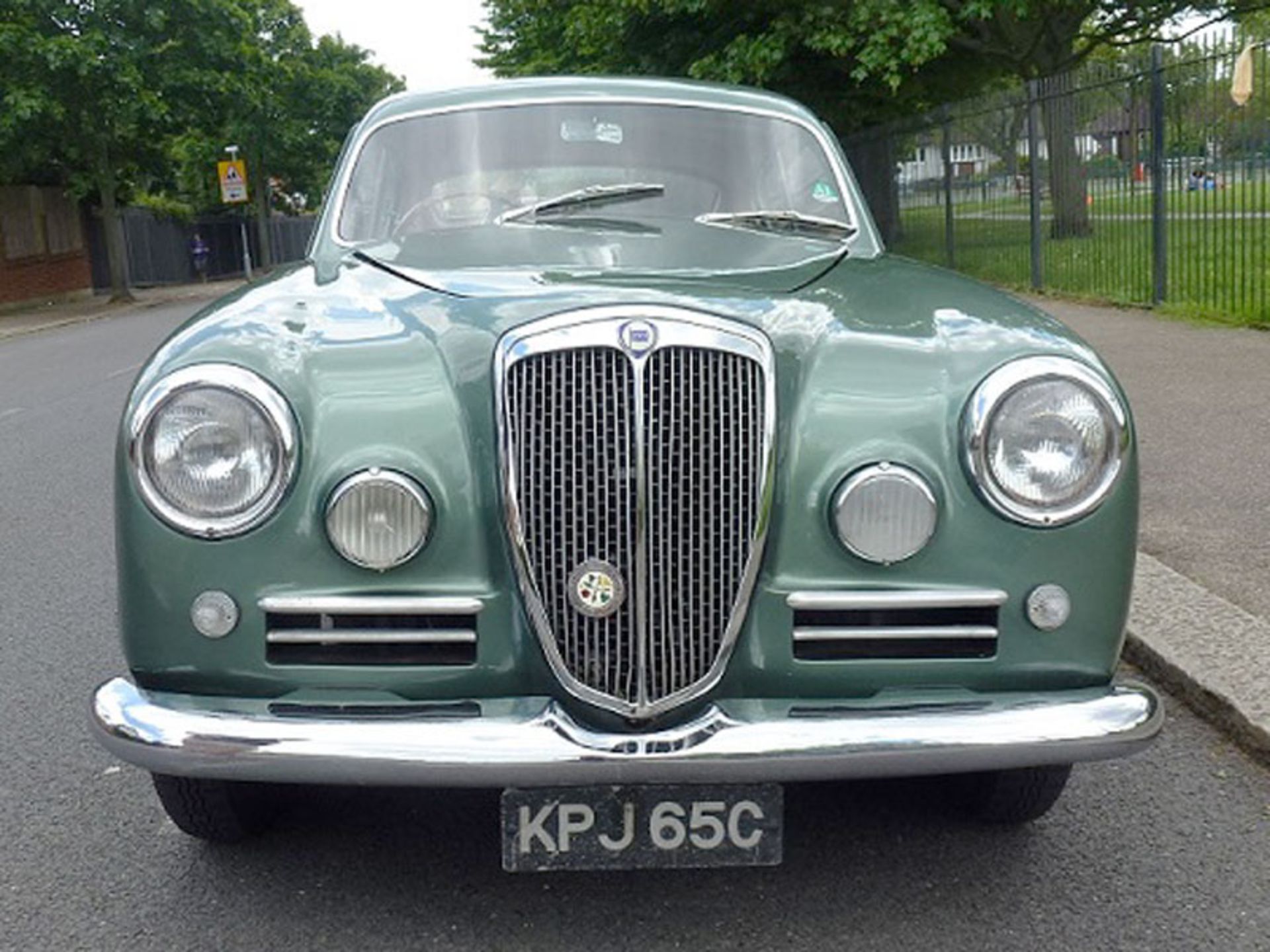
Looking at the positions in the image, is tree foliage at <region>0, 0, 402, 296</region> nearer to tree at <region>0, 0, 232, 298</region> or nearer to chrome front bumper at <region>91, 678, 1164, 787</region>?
tree at <region>0, 0, 232, 298</region>

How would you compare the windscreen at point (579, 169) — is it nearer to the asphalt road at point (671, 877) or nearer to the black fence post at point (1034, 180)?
the asphalt road at point (671, 877)

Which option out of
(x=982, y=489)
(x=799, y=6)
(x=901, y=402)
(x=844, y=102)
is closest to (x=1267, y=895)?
(x=982, y=489)

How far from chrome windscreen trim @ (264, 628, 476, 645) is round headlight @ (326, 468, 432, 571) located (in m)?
0.11

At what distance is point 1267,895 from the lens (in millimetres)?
2836

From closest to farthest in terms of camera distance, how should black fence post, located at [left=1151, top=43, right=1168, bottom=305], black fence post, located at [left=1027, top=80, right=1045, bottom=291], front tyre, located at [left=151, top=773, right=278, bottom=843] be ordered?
front tyre, located at [left=151, top=773, right=278, bottom=843] → black fence post, located at [left=1151, top=43, right=1168, bottom=305] → black fence post, located at [left=1027, top=80, right=1045, bottom=291]

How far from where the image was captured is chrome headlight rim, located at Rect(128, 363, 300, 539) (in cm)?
256

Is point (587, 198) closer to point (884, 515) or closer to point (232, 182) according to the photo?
point (884, 515)

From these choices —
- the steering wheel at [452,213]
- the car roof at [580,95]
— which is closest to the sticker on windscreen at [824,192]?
the car roof at [580,95]

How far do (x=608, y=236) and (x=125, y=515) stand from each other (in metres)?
1.43

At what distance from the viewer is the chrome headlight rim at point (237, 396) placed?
2.56 meters

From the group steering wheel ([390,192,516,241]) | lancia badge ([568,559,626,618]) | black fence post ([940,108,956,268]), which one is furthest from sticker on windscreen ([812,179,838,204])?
black fence post ([940,108,956,268])

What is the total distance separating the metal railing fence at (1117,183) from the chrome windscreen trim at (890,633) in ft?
29.4

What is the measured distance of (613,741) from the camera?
242 cm

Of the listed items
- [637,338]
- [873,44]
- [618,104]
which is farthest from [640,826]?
[873,44]
